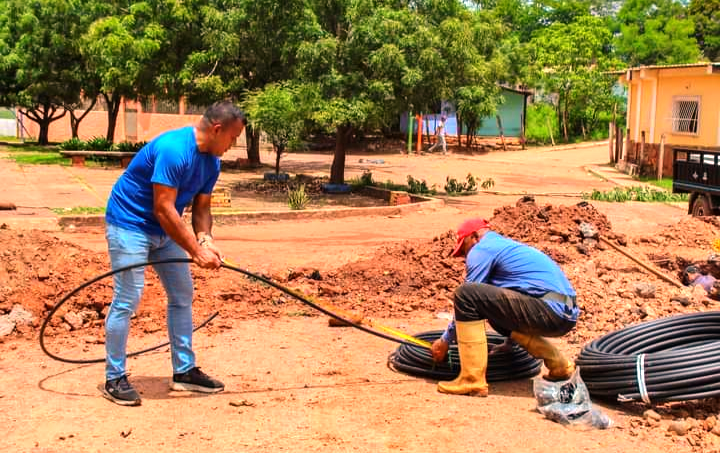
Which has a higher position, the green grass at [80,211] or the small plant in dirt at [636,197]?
the small plant in dirt at [636,197]

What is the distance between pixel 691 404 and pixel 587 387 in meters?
0.67

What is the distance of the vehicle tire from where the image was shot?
16031mm

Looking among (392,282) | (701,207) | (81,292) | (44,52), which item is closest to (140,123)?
(44,52)

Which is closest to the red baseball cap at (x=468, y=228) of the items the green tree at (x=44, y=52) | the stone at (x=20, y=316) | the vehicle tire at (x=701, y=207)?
the stone at (x=20, y=316)

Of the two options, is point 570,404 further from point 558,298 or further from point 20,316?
point 20,316

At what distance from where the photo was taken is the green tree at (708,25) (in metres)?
59.5

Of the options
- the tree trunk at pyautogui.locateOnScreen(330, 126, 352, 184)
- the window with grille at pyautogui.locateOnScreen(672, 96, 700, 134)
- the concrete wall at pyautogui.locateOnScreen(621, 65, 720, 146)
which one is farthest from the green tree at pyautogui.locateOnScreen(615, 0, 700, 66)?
the tree trunk at pyautogui.locateOnScreen(330, 126, 352, 184)

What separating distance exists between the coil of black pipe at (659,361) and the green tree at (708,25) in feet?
192

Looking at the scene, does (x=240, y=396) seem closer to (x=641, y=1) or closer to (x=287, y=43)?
(x=287, y=43)

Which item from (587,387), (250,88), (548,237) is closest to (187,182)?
(587,387)

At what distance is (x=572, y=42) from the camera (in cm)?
4772

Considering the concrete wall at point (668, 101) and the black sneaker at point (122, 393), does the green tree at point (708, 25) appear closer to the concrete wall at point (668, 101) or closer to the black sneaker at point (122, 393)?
the concrete wall at point (668, 101)

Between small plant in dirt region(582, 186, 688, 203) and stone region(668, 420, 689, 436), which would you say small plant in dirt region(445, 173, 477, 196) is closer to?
small plant in dirt region(582, 186, 688, 203)

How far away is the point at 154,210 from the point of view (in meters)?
5.34
